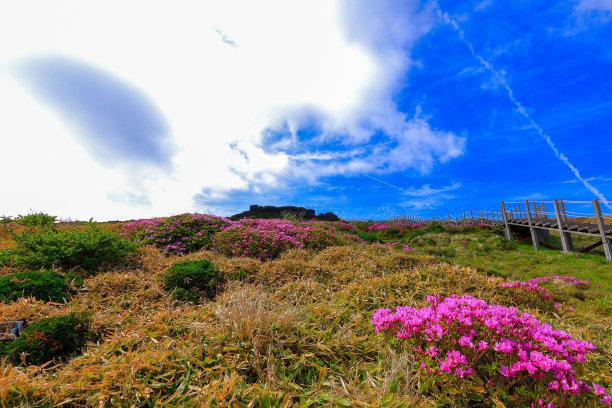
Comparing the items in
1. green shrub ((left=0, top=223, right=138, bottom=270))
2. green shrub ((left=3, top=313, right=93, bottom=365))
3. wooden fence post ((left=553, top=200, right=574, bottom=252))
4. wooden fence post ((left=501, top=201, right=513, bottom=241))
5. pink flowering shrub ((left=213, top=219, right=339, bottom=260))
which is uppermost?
wooden fence post ((left=501, top=201, right=513, bottom=241))

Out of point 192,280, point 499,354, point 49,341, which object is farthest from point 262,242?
point 499,354

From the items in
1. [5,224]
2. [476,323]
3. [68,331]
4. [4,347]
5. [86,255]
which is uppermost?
[5,224]

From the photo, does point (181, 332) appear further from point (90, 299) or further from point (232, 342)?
point (90, 299)

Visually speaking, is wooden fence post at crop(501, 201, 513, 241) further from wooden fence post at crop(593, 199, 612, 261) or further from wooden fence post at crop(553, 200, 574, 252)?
wooden fence post at crop(593, 199, 612, 261)

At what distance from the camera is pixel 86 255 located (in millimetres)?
6801

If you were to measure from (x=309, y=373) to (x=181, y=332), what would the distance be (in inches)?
67.3

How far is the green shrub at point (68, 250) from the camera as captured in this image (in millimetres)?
6301

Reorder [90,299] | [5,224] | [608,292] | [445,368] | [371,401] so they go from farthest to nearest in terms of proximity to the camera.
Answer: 1. [5,224]
2. [608,292]
3. [90,299]
4. [445,368]
5. [371,401]

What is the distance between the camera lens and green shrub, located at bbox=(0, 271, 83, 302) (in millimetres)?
4668

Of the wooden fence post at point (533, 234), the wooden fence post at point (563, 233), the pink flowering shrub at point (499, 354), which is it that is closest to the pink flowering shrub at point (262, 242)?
the pink flowering shrub at point (499, 354)

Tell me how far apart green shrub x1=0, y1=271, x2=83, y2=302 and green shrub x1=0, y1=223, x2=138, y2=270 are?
1.17 meters

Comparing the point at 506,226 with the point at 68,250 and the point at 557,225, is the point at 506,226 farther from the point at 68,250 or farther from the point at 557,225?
the point at 68,250

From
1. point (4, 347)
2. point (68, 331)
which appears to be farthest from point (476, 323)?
point (4, 347)

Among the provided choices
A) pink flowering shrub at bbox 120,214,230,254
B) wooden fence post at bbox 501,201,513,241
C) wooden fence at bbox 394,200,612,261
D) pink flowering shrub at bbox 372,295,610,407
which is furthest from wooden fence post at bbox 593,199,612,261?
pink flowering shrub at bbox 120,214,230,254
